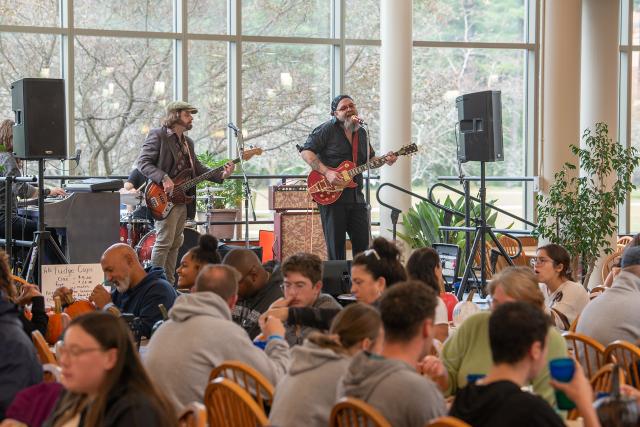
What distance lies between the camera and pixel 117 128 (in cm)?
1238

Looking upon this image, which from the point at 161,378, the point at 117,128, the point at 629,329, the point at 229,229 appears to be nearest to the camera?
the point at 161,378

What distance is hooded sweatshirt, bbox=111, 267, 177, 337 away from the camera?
539cm

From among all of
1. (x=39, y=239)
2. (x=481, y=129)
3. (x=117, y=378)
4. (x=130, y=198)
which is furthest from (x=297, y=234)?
(x=117, y=378)

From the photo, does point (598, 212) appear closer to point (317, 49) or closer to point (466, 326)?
point (317, 49)

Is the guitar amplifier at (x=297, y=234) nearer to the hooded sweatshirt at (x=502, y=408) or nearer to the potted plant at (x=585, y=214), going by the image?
the potted plant at (x=585, y=214)

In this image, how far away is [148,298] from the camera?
545 centimetres

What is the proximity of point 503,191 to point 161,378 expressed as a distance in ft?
35.0

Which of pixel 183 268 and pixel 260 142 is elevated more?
pixel 260 142

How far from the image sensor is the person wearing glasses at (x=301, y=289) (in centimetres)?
470

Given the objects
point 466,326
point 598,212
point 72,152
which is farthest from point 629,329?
point 72,152

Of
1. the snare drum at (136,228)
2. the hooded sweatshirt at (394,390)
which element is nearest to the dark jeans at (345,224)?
the snare drum at (136,228)

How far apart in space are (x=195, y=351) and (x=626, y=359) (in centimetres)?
167

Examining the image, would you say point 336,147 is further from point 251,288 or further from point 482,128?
point 251,288

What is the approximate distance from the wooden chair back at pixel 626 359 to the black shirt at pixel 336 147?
4.55m
